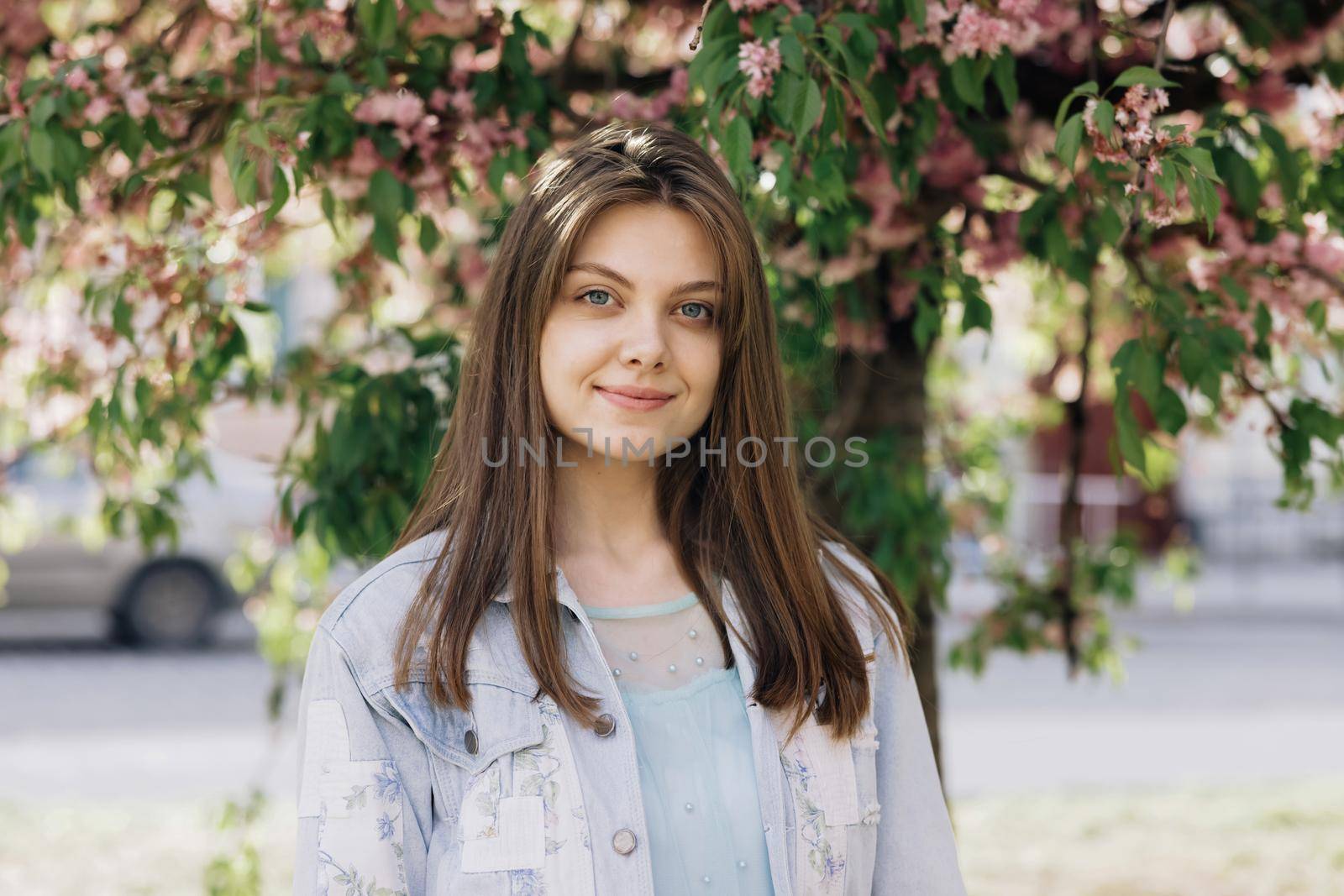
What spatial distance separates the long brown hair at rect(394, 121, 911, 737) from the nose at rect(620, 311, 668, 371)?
4.1 inches

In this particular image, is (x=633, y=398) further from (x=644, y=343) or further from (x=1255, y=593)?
(x=1255, y=593)

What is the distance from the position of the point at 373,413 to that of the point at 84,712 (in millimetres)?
5660

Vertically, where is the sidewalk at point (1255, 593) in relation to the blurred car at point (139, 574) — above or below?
below

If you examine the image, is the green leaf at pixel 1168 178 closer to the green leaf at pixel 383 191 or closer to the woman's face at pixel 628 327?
the woman's face at pixel 628 327

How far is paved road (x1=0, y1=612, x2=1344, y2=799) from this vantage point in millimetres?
6062

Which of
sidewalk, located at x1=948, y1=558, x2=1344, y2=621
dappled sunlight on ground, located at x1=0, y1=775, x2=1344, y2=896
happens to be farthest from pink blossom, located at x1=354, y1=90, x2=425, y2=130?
sidewalk, located at x1=948, y1=558, x2=1344, y2=621

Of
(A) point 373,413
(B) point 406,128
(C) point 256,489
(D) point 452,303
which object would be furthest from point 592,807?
(C) point 256,489

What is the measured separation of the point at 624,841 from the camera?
5.16 ft

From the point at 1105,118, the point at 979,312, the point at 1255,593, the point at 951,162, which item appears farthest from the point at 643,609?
the point at 1255,593

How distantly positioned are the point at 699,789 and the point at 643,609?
24 centimetres

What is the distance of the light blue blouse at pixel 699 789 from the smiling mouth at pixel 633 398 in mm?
340

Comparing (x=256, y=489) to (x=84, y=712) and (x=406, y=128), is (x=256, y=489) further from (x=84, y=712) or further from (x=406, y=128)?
(x=406, y=128)

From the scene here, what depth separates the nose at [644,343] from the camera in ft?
5.33

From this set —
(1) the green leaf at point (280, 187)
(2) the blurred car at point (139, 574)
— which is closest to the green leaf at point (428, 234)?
(1) the green leaf at point (280, 187)
